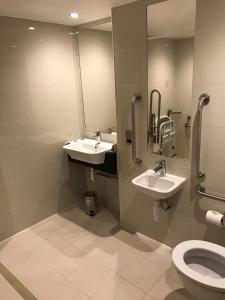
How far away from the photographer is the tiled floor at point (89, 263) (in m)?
2.01

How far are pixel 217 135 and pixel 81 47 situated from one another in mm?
1925

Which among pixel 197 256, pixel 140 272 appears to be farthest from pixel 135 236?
pixel 197 256

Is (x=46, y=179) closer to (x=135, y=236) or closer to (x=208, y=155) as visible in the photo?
(x=135, y=236)

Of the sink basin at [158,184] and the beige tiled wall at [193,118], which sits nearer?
the beige tiled wall at [193,118]

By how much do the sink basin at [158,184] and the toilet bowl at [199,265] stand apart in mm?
418

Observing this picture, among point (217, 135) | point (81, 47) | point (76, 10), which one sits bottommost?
point (217, 135)

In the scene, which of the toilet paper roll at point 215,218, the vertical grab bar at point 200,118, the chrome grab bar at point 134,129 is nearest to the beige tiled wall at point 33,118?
the chrome grab bar at point 134,129

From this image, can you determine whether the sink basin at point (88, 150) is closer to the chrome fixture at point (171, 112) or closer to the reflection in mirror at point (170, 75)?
the reflection in mirror at point (170, 75)

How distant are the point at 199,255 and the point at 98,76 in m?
2.13

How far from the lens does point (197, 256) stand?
1845mm

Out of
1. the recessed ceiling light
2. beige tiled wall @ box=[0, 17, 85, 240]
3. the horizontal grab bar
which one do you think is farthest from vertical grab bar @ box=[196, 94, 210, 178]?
beige tiled wall @ box=[0, 17, 85, 240]

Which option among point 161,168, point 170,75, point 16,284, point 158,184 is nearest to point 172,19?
point 170,75

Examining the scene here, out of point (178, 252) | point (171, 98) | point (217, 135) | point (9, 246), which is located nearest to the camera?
point (178, 252)

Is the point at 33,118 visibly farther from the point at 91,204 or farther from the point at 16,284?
the point at 16,284
